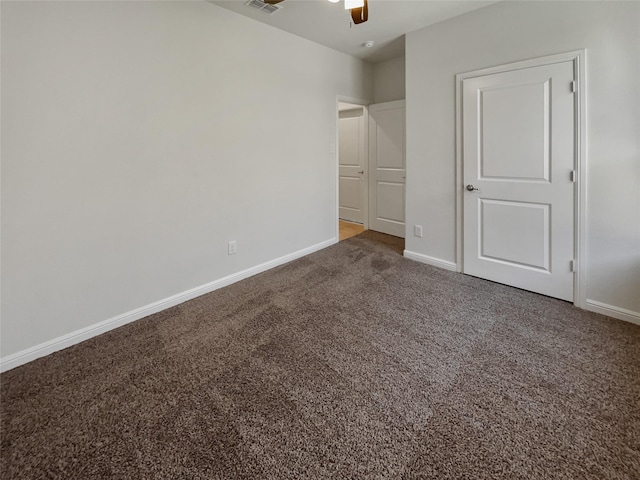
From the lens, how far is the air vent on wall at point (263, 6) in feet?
9.32

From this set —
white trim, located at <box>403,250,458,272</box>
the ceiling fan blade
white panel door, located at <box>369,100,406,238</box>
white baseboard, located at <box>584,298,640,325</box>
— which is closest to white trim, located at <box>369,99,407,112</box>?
white panel door, located at <box>369,100,406,238</box>

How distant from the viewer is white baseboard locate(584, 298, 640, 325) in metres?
2.44

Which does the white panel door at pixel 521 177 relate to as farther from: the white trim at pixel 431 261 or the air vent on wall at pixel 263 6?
the air vent on wall at pixel 263 6

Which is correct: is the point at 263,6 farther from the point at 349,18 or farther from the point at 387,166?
the point at 387,166

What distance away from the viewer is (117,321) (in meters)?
2.53

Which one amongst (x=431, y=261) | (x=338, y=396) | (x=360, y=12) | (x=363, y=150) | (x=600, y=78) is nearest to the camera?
(x=338, y=396)

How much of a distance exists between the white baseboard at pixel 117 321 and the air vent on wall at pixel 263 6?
2.39 metres

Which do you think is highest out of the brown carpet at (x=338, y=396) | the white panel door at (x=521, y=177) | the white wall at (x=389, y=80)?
the white wall at (x=389, y=80)

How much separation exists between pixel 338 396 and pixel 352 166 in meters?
4.54

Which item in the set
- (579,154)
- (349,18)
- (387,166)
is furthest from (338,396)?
(387,166)

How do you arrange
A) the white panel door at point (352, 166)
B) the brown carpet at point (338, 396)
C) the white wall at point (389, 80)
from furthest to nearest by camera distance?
the white panel door at point (352, 166) < the white wall at point (389, 80) < the brown carpet at point (338, 396)

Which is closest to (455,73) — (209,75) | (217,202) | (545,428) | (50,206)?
(209,75)

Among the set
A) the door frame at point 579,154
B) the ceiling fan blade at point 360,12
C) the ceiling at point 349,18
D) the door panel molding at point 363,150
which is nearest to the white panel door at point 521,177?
the door frame at point 579,154

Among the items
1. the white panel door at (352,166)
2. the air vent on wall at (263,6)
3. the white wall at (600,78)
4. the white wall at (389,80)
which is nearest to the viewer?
the white wall at (600,78)
